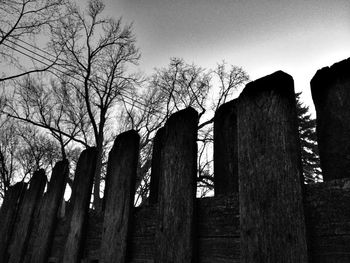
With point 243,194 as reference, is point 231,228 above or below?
below

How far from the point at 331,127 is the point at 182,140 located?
710 millimetres

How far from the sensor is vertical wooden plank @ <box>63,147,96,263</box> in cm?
202

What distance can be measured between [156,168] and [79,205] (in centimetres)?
76

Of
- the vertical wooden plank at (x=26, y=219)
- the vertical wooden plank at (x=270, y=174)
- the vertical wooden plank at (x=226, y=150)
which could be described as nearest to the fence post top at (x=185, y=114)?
the vertical wooden plank at (x=226, y=150)

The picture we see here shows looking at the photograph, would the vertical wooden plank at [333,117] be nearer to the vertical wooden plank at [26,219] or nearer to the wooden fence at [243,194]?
the wooden fence at [243,194]

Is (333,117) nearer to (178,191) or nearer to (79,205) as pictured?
(178,191)

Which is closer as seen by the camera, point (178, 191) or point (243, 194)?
point (243, 194)

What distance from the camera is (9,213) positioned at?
3.23m

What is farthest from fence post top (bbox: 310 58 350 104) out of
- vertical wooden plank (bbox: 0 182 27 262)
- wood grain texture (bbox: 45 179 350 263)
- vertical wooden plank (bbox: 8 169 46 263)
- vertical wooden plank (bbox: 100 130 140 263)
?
vertical wooden plank (bbox: 0 182 27 262)

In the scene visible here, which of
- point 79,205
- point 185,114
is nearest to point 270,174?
point 185,114

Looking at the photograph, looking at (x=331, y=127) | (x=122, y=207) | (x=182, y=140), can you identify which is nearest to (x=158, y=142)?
(x=182, y=140)

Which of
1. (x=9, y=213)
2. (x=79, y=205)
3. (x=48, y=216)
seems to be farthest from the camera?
(x=9, y=213)

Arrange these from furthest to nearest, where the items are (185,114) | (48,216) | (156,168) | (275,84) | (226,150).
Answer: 1. (48,216)
2. (156,168)
3. (185,114)
4. (226,150)
5. (275,84)

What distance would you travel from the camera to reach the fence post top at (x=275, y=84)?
1.23 meters
